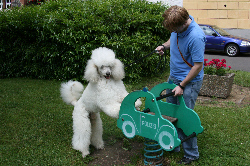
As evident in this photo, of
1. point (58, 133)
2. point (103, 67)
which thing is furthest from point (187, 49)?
point (58, 133)

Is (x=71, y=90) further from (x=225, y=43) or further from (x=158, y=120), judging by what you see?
(x=225, y=43)

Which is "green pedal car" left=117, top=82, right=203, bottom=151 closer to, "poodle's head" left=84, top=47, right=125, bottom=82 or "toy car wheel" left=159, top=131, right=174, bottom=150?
"toy car wheel" left=159, top=131, right=174, bottom=150

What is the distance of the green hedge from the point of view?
7.18 metres

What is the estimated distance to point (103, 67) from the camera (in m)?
3.24

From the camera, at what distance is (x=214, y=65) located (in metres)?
7.28

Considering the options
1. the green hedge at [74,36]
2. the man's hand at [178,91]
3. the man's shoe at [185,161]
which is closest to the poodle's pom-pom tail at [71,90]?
the man's hand at [178,91]

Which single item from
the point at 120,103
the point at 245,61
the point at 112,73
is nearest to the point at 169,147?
the point at 120,103

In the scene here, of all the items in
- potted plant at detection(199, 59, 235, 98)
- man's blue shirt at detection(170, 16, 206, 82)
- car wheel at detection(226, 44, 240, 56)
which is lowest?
potted plant at detection(199, 59, 235, 98)

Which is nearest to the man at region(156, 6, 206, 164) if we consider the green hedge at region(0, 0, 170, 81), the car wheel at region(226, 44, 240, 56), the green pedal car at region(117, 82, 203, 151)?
the green pedal car at region(117, 82, 203, 151)

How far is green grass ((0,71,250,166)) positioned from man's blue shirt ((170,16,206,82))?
119 centimetres

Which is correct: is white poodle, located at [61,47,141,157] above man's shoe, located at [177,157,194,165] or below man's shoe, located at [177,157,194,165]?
above

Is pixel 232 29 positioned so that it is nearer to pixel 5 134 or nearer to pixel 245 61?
pixel 245 61

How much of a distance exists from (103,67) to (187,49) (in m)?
1.02

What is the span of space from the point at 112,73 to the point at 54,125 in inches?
86.2
